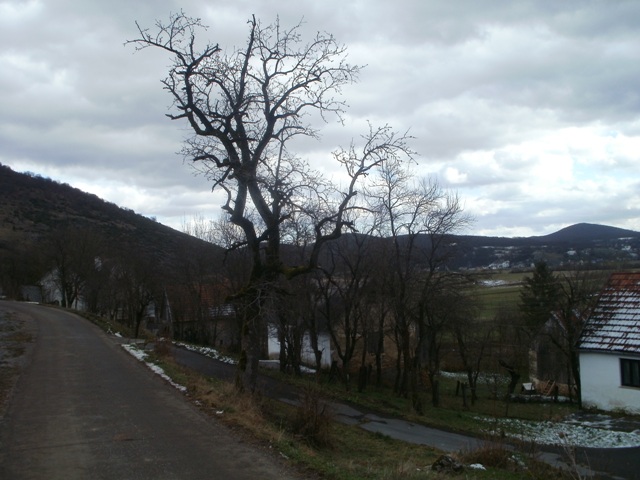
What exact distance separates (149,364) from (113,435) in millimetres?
8279

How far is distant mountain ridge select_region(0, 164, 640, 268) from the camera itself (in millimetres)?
64062

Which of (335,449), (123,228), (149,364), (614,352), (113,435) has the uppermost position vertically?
(123,228)

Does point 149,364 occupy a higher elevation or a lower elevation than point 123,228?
lower

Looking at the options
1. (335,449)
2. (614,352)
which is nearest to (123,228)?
(614,352)

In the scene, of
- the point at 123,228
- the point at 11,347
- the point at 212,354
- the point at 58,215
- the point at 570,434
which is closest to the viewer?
the point at 11,347

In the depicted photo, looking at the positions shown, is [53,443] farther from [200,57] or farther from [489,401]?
[489,401]

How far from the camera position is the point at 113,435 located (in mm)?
9805

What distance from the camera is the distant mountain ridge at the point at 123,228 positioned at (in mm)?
64062

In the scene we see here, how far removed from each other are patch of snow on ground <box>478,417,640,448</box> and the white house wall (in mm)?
3596

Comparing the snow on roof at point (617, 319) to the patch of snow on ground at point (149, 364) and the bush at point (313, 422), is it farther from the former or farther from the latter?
the patch of snow on ground at point (149, 364)

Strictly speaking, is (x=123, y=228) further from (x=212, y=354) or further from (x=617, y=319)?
(x=617, y=319)

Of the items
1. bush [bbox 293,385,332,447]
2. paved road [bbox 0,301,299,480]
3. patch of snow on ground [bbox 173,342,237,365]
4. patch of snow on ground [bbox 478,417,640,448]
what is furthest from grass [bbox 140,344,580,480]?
patch of snow on ground [bbox 173,342,237,365]

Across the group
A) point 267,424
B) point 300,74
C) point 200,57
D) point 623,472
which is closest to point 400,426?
point 623,472

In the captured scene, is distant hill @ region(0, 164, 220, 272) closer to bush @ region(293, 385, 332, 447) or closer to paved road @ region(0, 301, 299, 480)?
paved road @ region(0, 301, 299, 480)
